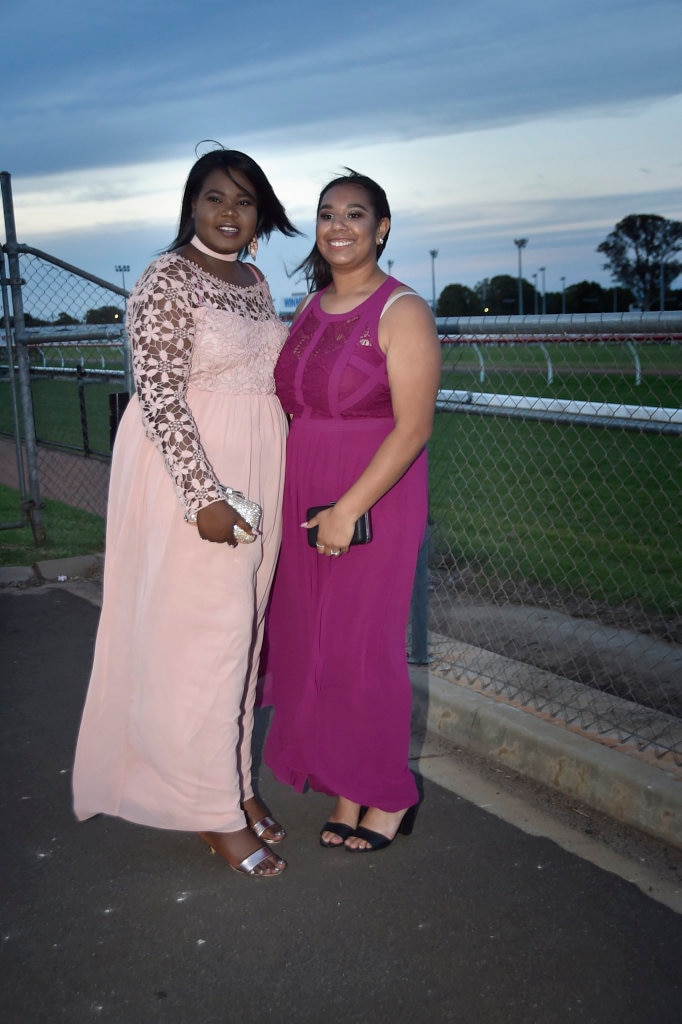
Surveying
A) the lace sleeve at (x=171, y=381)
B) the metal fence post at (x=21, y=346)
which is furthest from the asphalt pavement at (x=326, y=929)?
the metal fence post at (x=21, y=346)

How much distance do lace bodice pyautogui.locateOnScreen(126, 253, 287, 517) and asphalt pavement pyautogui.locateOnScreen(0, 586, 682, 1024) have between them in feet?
3.85

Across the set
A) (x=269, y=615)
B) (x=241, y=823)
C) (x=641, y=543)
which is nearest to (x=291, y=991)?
(x=241, y=823)

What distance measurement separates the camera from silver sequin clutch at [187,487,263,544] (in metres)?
3.08

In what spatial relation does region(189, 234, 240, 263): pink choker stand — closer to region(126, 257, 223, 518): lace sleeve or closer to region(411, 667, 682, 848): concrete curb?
region(126, 257, 223, 518): lace sleeve

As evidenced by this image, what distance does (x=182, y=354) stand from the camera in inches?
120

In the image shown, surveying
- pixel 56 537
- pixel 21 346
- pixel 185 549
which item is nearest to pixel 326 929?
pixel 185 549

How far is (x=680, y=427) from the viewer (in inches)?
152

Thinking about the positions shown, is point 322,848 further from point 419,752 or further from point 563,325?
point 563,325

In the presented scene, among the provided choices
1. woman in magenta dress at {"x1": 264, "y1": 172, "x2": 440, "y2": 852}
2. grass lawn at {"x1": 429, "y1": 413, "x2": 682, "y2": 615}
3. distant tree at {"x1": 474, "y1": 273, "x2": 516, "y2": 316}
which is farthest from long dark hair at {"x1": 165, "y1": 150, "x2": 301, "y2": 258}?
distant tree at {"x1": 474, "y1": 273, "x2": 516, "y2": 316}

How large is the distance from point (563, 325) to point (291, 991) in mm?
2485

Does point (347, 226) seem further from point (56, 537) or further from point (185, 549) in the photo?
point (56, 537)

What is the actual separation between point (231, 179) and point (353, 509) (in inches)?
43.2

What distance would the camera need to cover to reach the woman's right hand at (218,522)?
3018 mm

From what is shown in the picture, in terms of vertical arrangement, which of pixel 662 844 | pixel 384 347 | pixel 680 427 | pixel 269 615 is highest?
pixel 384 347
